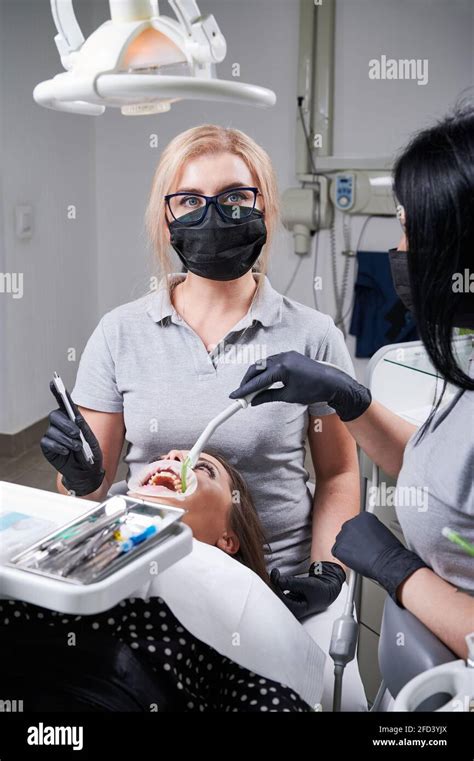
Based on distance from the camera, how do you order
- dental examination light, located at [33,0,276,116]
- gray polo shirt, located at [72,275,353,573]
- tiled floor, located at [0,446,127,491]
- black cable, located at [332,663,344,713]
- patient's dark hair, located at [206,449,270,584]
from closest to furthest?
1. dental examination light, located at [33,0,276,116]
2. black cable, located at [332,663,344,713]
3. patient's dark hair, located at [206,449,270,584]
4. gray polo shirt, located at [72,275,353,573]
5. tiled floor, located at [0,446,127,491]

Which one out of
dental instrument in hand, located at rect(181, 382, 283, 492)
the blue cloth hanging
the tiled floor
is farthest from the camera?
the blue cloth hanging

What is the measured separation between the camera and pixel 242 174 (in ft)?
4.82

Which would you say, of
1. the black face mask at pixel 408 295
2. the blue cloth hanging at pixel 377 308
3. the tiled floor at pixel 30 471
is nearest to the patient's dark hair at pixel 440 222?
the black face mask at pixel 408 295

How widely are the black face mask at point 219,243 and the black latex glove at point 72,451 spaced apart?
343 mm

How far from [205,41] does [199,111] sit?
7.45 ft

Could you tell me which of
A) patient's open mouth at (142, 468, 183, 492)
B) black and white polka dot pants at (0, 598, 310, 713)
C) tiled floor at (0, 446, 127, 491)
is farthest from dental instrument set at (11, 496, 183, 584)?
tiled floor at (0, 446, 127, 491)

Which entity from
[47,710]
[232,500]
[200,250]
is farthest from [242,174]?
[47,710]

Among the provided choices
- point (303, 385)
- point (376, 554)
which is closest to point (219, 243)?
point (303, 385)

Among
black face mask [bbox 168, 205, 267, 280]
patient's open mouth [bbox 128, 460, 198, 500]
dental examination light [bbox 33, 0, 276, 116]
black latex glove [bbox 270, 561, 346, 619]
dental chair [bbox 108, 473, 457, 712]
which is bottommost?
black latex glove [bbox 270, 561, 346, 619]

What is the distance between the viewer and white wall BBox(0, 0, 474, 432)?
2.87 meters

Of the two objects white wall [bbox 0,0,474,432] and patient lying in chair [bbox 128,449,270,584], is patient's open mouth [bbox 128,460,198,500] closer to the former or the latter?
patient lying in chair [bbox 128,449,270,584]

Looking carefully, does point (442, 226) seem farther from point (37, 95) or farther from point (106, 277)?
point (106, 277)

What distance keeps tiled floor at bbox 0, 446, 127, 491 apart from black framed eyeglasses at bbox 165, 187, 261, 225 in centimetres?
137

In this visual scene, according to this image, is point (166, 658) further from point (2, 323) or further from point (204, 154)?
point (2, 323)
